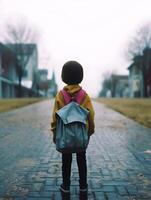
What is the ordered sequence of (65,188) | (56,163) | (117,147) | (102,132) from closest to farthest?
(65,188), (56,163), (117,147), (102,132)

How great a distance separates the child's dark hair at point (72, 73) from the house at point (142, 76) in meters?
61.2

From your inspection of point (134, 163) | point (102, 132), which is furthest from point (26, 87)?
point (134, 163)

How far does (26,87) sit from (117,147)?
6457 centimetres

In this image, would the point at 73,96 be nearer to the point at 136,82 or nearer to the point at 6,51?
the point at 6,51

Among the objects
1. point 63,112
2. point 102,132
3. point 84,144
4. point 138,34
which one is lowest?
point 102,132

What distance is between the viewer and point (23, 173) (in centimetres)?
549

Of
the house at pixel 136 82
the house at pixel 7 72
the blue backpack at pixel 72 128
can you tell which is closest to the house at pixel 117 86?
the house at pixel 136 82

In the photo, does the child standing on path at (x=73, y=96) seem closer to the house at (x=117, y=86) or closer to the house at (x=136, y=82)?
the house at (x=136, y=82)

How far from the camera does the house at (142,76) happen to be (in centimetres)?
6506

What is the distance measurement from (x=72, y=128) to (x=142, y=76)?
6790 cm

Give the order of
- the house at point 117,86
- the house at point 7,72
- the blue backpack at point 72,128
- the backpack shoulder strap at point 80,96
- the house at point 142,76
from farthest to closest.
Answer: the house at point 117,86 < the house at point 142,76 < the house at point 7,72 < the backpack shoulder strap at point 80,96 < the blue backpack at point 72,128

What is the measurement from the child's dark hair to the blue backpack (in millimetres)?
222

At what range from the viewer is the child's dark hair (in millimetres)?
3994

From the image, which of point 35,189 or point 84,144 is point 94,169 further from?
point 84,144
